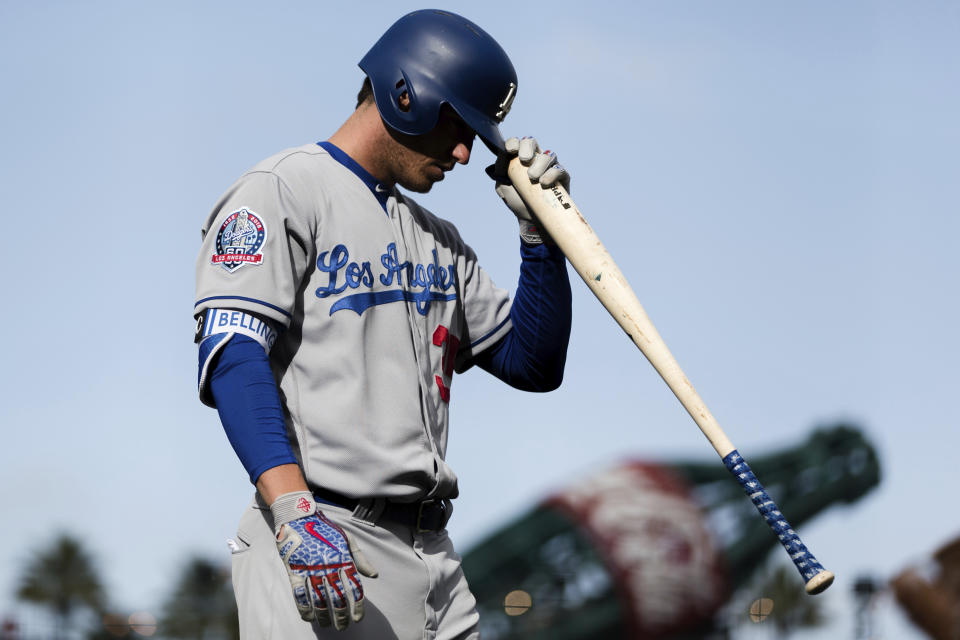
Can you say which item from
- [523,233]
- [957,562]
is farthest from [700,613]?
[523,233]

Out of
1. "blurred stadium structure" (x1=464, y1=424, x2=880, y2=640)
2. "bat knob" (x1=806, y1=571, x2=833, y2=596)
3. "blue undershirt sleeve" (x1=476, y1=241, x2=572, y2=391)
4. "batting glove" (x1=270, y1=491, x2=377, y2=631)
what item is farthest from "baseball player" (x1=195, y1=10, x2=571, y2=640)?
"blurred stadium structure" (x1=464, y1=424, x2=880, y2=640)

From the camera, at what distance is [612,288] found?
321 cm

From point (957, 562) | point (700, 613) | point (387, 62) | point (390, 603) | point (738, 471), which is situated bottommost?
point (700, 613)

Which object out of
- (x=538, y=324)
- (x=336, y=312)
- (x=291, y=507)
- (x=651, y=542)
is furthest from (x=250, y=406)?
(x=651, y=542)

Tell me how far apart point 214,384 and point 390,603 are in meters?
0.73

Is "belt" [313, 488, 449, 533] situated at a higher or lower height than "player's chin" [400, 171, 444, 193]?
lower

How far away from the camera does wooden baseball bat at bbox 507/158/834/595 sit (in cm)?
294

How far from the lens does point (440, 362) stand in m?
3.17

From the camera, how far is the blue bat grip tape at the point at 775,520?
8.78 feet

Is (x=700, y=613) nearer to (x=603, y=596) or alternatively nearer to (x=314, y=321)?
(x=603, y=596)

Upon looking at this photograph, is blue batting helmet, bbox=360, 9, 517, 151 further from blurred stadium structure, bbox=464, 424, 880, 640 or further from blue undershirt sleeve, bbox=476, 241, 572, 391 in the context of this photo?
blurred stadium structure, bbox=464, 424, 880, 640

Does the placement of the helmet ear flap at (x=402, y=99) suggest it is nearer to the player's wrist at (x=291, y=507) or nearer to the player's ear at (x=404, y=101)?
the player's ear at (x=404, y=101)

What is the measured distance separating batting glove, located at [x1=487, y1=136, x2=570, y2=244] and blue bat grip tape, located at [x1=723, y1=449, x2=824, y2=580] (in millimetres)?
954

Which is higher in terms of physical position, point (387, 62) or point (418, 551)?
point (387, 62)
